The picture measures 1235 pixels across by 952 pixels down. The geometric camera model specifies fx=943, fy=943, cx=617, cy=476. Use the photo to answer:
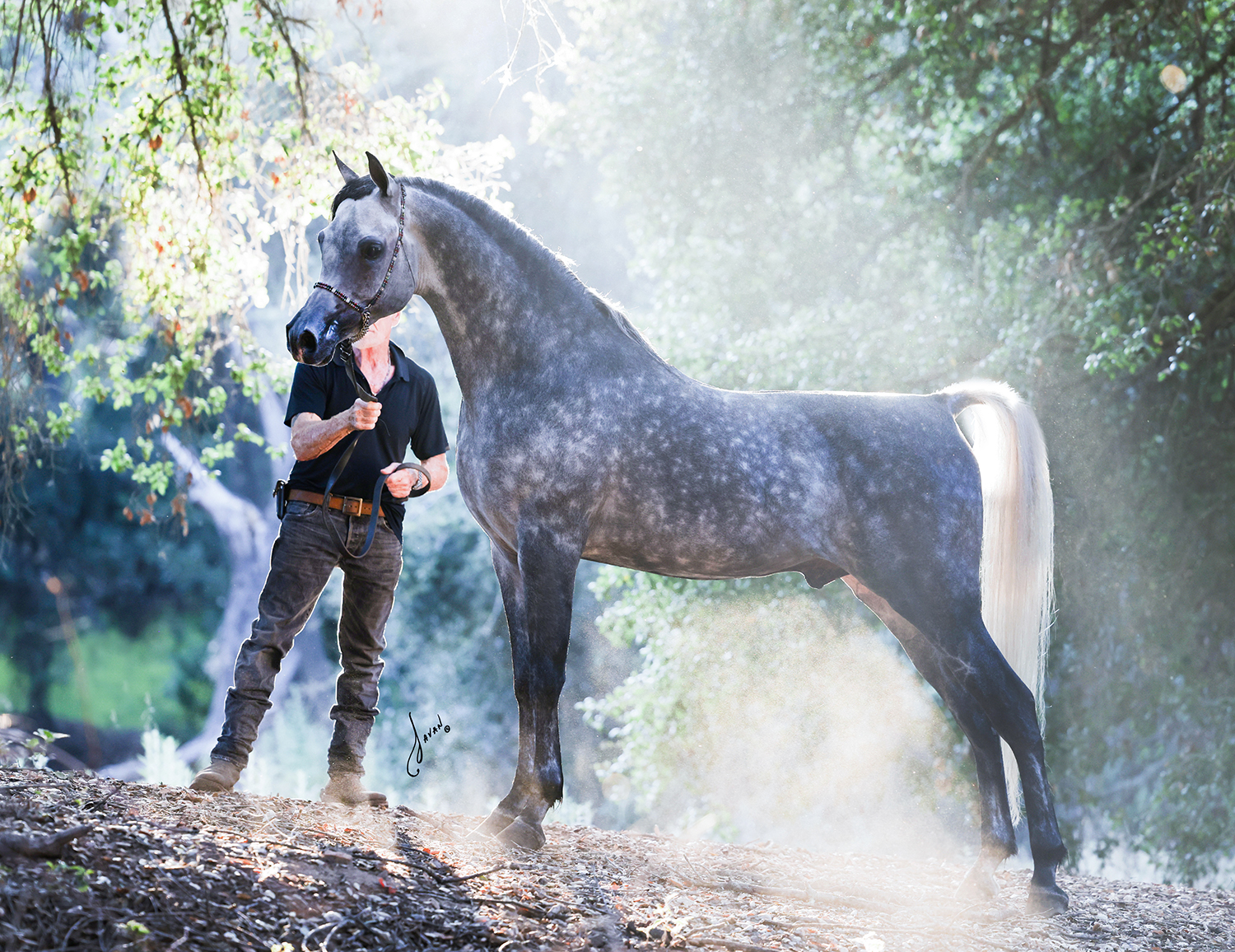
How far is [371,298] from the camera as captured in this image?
10.9 ft

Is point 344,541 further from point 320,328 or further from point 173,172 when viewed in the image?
point 173,172

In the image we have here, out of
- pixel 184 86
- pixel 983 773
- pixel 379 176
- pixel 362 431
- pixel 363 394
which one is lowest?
pixel 983 773

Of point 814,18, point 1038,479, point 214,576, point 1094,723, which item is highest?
point 814,18

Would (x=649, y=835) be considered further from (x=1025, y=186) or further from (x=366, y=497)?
(x=1025, y=186)

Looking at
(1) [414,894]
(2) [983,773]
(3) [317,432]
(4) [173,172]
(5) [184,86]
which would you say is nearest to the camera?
(1) [414,894]

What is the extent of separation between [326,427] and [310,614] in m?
0.74

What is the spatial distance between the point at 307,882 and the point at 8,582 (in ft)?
56.5

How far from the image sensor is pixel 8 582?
16469mm

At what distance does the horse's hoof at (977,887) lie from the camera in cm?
364

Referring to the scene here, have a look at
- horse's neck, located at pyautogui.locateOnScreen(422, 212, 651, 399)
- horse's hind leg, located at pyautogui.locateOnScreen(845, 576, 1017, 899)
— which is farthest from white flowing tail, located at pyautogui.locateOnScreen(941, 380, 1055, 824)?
horse's neck, located at pyautogui.locateOnScreen(422, 212, 651, 399)

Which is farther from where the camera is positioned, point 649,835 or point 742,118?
point 742,118

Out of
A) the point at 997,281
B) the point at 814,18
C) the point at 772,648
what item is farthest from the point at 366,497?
the point at 814,18

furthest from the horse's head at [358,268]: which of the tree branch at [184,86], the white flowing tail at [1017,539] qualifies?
the white flowing tail at [1017,539]

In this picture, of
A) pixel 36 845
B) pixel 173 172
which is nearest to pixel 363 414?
pixel 36 845
